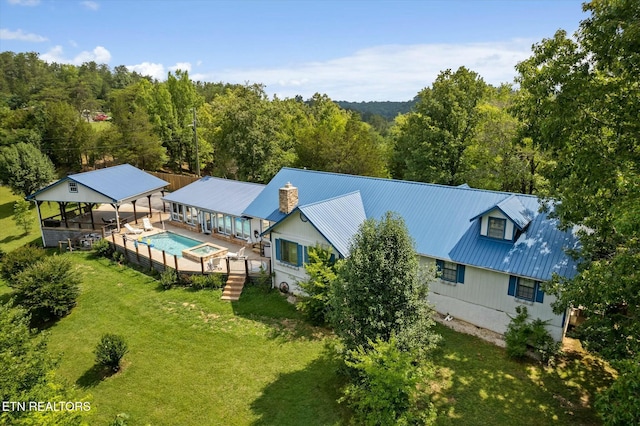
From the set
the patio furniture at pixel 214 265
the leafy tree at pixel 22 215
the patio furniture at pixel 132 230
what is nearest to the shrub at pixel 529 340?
the patio furniture at pixel 214 265

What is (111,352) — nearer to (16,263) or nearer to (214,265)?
(214,265)

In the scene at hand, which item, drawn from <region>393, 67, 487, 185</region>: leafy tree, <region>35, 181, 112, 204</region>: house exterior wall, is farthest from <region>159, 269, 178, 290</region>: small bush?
<region>393, 67, 487, 185</region>: leafy tree

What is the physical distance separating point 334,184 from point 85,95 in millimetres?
75163

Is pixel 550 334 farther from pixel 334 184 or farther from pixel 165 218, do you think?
pixel 165 218

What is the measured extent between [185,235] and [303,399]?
64.3 ft

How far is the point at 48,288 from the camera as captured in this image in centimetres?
2033

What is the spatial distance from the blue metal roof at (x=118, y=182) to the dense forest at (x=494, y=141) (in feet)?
27.3

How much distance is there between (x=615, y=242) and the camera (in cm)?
1278

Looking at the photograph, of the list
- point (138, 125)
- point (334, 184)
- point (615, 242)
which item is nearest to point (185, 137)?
point (138, 125)

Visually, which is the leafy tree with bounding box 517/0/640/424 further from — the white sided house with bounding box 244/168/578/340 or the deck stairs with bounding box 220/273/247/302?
the deck stairs with bounding box 220/273/247/302

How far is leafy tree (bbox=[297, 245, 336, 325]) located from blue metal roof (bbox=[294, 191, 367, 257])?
0.80 metres

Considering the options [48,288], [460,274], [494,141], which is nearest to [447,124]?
[494,141]

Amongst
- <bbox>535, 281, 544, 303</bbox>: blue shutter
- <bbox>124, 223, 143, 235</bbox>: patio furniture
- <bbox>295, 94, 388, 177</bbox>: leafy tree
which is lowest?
<bbox>124, 223, 143, 235</bbox>: patio furniture

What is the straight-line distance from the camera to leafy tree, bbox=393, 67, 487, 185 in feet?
96.5
